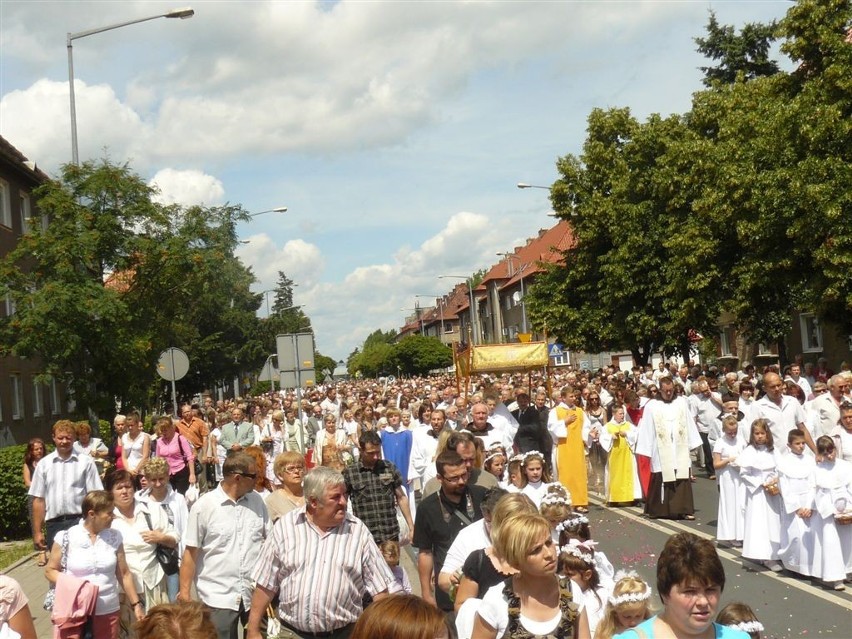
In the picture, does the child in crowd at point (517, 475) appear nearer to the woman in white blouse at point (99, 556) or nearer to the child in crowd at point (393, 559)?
the child in crowd at point (393, 559)

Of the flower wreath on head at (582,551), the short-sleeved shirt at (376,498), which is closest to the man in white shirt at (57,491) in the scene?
the short-sleeved shirt at (376,498)

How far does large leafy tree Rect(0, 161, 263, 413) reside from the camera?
779 inches

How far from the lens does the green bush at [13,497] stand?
16.4 m

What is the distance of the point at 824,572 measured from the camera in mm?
10773

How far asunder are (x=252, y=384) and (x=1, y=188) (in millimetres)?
36613

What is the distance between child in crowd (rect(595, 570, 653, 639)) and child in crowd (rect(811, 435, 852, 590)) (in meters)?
6.98

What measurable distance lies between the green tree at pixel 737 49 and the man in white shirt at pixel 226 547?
145 ft

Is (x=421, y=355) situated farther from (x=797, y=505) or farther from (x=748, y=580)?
(x=748, y=580)

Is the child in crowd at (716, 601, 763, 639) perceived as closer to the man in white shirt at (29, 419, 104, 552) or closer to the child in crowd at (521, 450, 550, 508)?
the child in crowd at (521, 450, 550, 508)

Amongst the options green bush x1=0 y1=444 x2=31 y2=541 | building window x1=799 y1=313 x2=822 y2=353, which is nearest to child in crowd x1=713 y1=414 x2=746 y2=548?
green bush x1=0 y1=444 x2=31 y2=541

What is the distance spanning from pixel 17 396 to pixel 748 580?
29.8 metres

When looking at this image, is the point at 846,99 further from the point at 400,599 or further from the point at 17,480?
the point at 400,599

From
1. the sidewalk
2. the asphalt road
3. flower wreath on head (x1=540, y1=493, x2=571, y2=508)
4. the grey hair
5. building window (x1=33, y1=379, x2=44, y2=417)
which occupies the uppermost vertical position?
Result: building window (x1=33, y1=379, x2=44, y2=417)

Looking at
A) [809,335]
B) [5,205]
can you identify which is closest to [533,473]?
[5,205]
